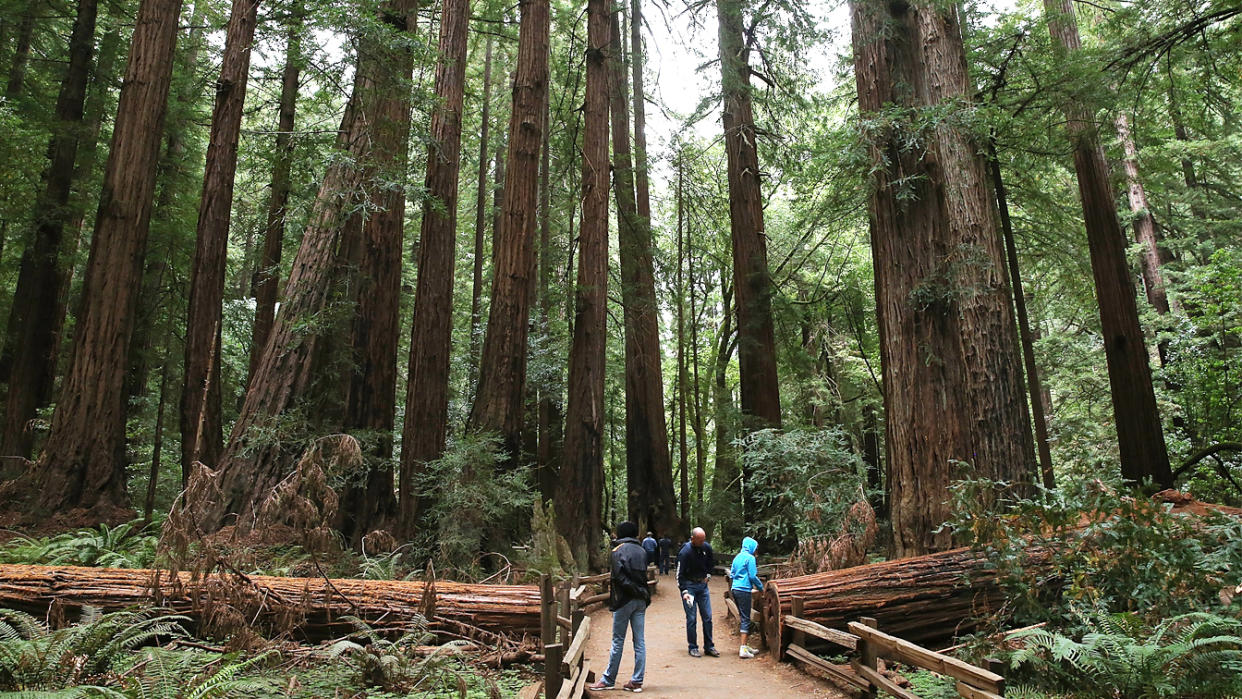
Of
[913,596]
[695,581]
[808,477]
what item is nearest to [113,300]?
[695,581]

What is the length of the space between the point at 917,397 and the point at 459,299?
797 inches

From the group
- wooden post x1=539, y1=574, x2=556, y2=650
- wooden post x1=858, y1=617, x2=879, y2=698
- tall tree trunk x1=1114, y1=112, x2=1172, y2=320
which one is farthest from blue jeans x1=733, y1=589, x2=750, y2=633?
tall tree trunk x1=1114, y1=112, x2=1172, y2=320

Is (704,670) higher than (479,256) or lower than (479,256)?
lower

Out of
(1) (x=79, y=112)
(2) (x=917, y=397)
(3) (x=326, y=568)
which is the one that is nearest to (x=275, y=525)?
(3) (x=326, y=568)

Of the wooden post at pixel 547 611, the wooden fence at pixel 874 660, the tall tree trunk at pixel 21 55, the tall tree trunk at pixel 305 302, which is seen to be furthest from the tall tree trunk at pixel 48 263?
the wooden fence at pixel 874 660

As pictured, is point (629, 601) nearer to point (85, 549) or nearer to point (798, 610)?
point (798, 610)

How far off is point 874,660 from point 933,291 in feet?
16.0

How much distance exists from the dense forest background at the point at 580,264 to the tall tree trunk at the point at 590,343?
0.07 m

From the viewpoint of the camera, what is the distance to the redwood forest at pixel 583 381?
5.89 m

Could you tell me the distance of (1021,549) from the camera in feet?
20.9

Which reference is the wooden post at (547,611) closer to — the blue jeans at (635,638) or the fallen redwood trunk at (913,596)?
the blue jeans at (635,638)

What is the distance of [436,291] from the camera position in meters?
12.3

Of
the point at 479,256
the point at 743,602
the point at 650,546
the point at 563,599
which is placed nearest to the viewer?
the point at 563,599

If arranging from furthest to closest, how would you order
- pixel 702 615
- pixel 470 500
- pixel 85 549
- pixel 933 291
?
pixel 470 500
pixel 933 291
pixel 702 615
pixel 85 549
